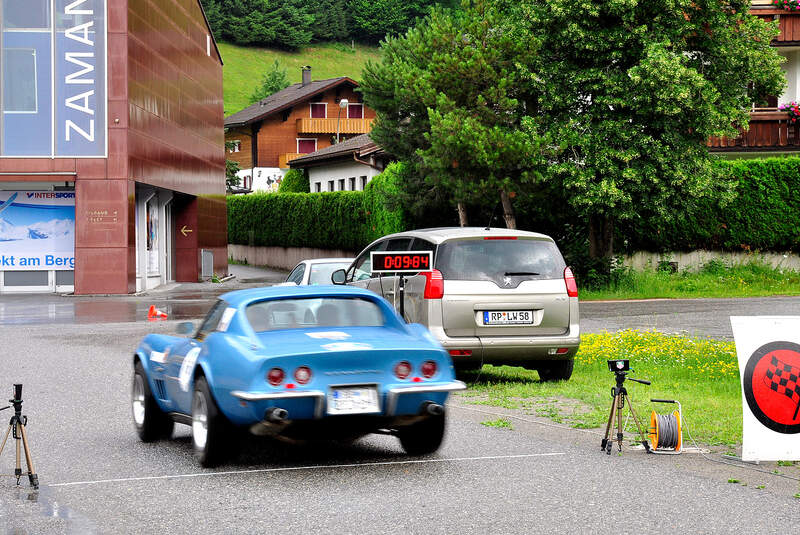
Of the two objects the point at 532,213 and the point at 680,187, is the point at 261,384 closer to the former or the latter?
the point at 680,187

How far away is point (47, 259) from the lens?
116 feet

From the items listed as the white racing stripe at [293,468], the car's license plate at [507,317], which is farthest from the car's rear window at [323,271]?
the white racing stripe at [293,468]

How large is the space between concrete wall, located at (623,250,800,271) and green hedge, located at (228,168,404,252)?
26.5 ft

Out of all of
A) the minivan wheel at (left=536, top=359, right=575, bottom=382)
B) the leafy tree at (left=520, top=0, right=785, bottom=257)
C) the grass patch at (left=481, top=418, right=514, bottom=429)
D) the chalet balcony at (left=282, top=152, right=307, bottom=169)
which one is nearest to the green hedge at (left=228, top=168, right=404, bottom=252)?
the leafy tree at (left=520, top=0, right=785, bottom=257)

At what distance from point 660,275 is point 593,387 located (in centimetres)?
2027

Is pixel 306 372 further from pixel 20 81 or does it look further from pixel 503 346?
pixel 20 81

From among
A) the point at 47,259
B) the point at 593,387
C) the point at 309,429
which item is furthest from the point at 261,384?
the point at 47,259

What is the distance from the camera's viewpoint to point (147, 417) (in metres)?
9.20

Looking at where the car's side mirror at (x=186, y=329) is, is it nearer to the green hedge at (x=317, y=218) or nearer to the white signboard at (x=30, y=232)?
the green hedge at (x=317, y=218)

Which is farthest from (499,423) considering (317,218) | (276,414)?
(317,218)

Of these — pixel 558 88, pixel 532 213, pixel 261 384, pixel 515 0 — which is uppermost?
pixel 515 0

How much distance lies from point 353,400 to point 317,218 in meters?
44.0

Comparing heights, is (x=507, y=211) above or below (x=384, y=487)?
above

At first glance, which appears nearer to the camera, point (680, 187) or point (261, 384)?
point (261, 384)
